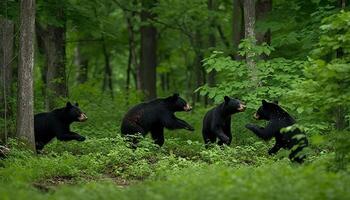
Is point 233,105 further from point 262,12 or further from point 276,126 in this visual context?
point 262,12

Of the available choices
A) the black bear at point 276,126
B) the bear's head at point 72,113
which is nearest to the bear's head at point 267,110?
the black bear at point 276,126

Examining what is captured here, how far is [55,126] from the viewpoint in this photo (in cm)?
1638

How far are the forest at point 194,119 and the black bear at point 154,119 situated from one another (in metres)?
0.03

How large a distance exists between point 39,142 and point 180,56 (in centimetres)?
2578

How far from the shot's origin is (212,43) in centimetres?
3195

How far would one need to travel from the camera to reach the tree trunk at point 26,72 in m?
13.7

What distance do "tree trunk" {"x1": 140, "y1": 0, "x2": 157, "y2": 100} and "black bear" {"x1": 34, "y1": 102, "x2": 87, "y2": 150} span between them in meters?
10.7

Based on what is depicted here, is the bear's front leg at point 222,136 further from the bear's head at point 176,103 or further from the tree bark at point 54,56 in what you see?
the tree bark at point 54,56

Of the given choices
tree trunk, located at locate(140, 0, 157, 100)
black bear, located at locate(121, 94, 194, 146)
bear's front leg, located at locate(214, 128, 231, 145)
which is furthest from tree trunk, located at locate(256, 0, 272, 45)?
tree trunk, located at locate(140, 0, 157, 100)

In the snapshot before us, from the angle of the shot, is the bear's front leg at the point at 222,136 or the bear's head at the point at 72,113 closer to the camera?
the bear's front leg at the point at 222,136

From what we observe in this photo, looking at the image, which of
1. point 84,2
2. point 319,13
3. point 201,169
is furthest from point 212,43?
point 201,169

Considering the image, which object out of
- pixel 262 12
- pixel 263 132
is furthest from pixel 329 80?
pixel 262 12

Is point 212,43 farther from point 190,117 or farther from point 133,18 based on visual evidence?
point 190,117

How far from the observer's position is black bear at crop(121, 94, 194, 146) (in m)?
16.6
